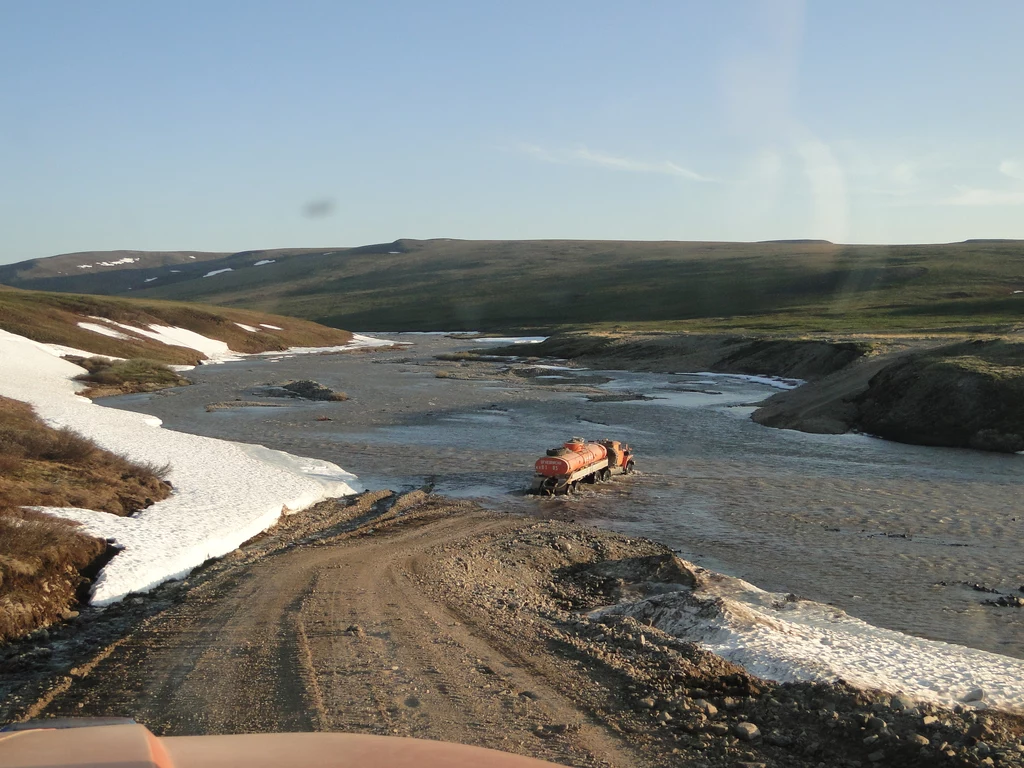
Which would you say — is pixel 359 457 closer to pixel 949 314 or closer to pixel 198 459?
pixel 198 459

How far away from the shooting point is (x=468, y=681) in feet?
33.2

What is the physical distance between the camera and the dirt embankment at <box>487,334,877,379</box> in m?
59.9

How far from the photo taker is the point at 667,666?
35.7 ft

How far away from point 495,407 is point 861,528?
89.3ft

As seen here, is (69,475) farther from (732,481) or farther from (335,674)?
(732,481)

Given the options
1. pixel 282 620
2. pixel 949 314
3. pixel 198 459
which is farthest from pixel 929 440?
pixel 949 314

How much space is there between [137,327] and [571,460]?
7113 centimetres

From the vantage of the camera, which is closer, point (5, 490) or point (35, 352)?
point (5, 490)

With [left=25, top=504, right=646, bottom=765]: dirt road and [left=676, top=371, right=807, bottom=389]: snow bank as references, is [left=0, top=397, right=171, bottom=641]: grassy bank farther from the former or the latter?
[left=676, top=371, right=807, bottom=389]: snow bank

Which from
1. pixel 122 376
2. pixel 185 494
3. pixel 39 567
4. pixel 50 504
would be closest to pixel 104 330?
pixel 122 376

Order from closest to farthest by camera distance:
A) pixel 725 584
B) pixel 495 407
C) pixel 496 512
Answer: pixel 725 584
pixel 496 512
pixel 495 407

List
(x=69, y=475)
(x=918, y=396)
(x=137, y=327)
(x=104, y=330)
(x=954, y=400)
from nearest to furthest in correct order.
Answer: (x=69, y=475) → (x=954, y=400) → (x=918, y=396) → (x=104, y=330) → (x=137, y=327)

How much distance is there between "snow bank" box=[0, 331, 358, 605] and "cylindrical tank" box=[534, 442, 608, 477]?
5511 millimetres

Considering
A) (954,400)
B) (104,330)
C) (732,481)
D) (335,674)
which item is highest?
(104,330)
